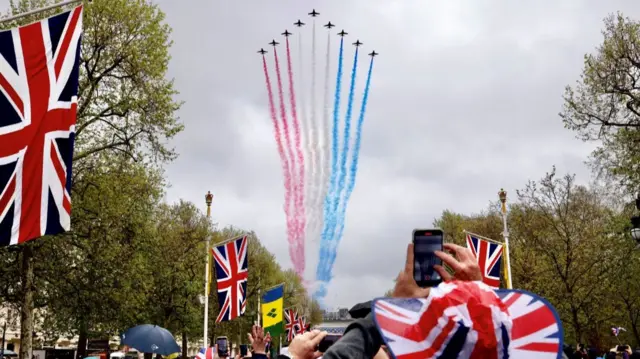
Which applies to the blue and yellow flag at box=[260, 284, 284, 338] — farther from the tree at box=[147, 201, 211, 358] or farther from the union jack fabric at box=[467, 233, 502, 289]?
the tree at box=[147, 201, 211, 358]

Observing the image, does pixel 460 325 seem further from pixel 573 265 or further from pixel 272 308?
pixel 573 265

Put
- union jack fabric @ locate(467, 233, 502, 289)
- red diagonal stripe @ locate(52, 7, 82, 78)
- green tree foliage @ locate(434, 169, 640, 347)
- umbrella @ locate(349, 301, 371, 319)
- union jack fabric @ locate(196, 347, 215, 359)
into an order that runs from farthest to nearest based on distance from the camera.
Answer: green tree foliage @ locate(434, 169, 640, 347), union jack fabric @ locate(467, 233, 502, 289), union jack fabric @ locate(196, 347, 215, 359), red diagonal stripe @ locate(52, 7, 82, 78), umbrella @ locate(349, 301, 371, 319)

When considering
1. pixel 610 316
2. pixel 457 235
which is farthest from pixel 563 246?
pixel 457 235

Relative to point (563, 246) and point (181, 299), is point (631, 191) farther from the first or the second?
point (181, 299)

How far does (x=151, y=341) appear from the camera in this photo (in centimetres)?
1966

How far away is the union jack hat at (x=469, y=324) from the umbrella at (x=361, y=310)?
0.45m

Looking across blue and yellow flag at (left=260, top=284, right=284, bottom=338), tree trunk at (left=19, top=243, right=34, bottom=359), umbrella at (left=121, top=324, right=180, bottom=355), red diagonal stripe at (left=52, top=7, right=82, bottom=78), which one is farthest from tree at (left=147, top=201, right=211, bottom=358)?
red diagonal stripe at (left=52, top=7, right=82, bottom=78)

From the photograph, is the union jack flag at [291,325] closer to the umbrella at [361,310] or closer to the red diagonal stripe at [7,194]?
the red diagonal stripe at [7,194]

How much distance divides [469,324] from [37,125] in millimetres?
7087

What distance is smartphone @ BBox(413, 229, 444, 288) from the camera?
270 centimetres

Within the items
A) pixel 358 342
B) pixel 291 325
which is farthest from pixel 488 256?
pixel 358 342

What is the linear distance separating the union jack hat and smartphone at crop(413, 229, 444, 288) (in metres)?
0.28

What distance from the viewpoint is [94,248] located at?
30047mm

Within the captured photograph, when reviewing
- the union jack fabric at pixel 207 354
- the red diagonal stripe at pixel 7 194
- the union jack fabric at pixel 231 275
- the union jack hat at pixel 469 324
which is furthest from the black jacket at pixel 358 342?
the union jack fabric at pixel 231 275
